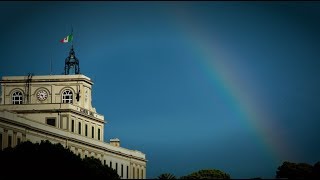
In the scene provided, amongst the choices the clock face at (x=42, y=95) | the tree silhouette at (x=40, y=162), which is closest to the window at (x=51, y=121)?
the clock face at (x=42, y=95)

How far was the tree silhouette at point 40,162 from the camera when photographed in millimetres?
140500

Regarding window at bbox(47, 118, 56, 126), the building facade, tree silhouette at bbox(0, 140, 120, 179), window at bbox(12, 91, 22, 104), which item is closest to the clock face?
the building facade

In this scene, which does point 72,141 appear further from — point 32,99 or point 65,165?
point 65,165

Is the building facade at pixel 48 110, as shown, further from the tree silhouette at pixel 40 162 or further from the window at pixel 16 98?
the tree silhouette at pixel 40 162

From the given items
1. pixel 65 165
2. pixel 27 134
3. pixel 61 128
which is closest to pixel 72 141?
pixel 61 128

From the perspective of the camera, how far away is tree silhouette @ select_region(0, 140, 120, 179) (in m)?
140

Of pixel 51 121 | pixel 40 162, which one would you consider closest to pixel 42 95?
pixel 51 121

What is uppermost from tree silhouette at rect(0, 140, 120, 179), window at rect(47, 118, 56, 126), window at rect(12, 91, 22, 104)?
window at rect(12, 91, 22, 104)

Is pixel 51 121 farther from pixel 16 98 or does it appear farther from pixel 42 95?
pixel 16 98

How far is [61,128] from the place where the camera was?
18875 centimetres

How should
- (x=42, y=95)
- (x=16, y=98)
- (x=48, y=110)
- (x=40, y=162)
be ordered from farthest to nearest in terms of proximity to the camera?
(x=42, y=95) < (x=16, y=98) < (x=48, y=110) < (x=40, y=162)

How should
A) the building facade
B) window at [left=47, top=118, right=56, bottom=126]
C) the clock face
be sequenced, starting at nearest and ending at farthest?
1. the building facade
2. window at [left=47, top=118, right=56, bottom=126]
3. the clock face

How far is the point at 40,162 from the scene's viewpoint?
477 ft

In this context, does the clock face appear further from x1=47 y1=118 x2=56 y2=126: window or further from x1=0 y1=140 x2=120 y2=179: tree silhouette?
x1=0 y1=140 x2=120 y2=179: tree silhouette
